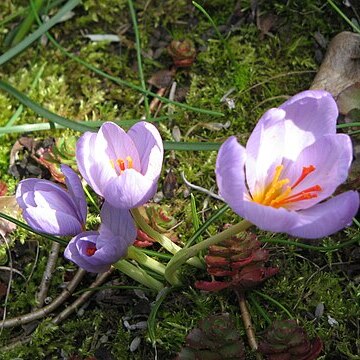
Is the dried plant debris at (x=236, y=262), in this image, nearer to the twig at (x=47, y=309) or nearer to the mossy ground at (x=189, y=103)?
the mossy ground at (x=189, y=103)

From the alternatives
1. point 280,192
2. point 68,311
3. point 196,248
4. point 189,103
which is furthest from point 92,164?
point 189,103

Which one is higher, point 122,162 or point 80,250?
point 122,162

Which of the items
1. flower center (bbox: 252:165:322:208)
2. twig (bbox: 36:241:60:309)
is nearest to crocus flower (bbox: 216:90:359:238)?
flower center (bbox: 252:165:322:208)

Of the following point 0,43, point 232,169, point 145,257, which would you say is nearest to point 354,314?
point 145,257

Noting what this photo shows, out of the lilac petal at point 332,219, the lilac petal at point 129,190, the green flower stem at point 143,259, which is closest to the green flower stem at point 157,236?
the green flower stem at point 143,259

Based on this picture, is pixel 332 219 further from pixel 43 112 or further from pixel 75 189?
pixel 43 112
